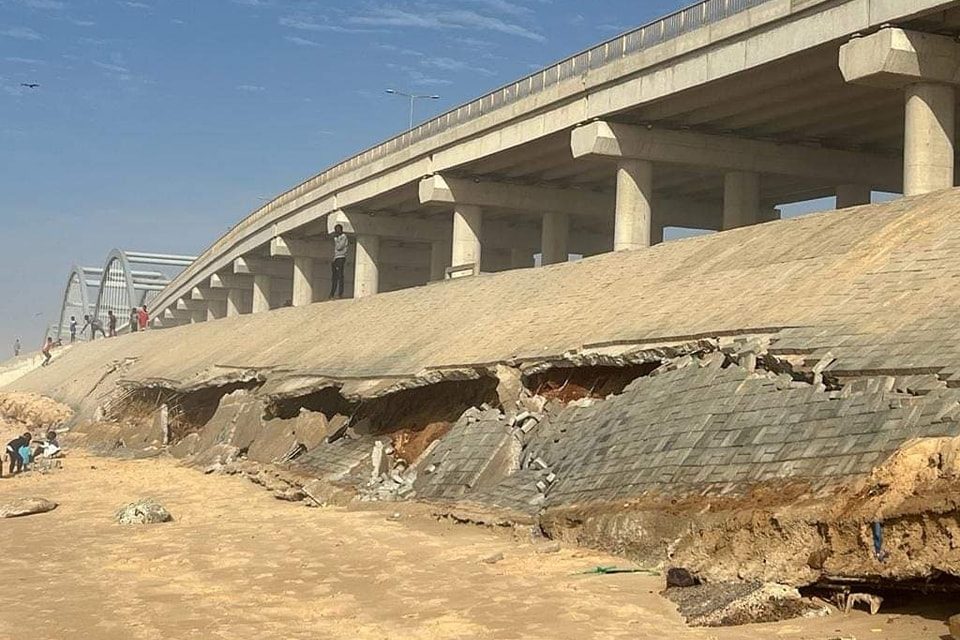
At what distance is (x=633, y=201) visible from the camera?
107 feet

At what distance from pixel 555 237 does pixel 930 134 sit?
19.5 m

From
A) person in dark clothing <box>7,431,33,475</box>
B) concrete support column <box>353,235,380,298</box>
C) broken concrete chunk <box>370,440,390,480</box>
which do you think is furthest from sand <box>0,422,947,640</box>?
concrete support column <box>353,235,380,298</box>

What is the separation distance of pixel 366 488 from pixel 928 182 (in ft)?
45.6

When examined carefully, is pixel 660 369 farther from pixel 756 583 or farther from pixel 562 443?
pixel 756 583

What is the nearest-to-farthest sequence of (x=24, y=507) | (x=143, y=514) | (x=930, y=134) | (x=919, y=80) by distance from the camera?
1. (x=143, y=514)
2. (x=24, y=507)
3. (x=919, y=80)
4. (x=930, y=134)

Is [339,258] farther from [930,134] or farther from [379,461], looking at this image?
[930,134]

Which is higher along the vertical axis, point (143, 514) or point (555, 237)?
point (555, 237)

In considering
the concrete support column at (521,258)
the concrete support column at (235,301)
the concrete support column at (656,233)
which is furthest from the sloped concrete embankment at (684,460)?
the concrete support column at (235,301)

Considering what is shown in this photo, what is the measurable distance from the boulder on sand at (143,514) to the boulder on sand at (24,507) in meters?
2.09

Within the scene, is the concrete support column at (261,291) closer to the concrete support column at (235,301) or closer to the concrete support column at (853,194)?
the concrete support column at (235,301)

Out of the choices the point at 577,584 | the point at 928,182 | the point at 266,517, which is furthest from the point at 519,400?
the point at 928,182

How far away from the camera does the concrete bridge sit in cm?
2439

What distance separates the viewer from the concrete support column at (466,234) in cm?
4150

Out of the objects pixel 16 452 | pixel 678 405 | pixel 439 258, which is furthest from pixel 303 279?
pixel 678 405
